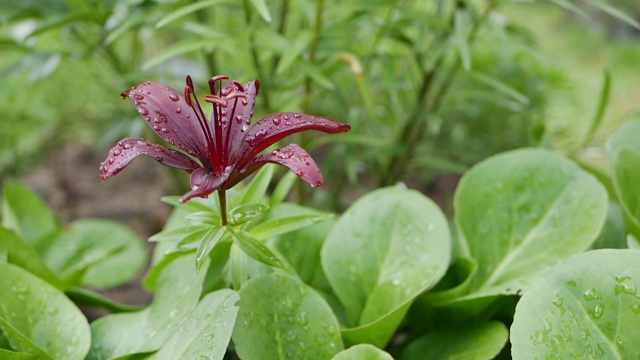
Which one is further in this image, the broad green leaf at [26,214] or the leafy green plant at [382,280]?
the broad green leaf at [26,214]

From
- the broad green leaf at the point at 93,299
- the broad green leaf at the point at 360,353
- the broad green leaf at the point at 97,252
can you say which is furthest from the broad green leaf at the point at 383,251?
the broad green leaf at the point at 97,252

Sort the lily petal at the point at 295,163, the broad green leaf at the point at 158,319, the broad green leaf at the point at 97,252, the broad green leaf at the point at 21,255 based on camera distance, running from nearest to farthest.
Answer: the lily petal at the point at 295,163 < the broad green leaf at the point at 158,319 < the broad green leaf at the point at 21,255 < the broad green leaf at the point at 97,252

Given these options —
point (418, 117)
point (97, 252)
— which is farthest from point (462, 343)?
point (97, 252)

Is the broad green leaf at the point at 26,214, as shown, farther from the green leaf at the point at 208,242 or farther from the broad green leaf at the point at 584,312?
the broad green leaf at the point at 584,312

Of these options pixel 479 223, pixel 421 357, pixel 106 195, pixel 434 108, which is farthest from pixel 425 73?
pixel 106 195

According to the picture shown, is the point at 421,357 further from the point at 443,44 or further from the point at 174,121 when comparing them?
the point at 443,44

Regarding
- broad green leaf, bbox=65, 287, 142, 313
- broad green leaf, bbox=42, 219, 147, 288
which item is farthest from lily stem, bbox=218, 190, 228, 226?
broad green leaf, bbox=42, 219, 147, 288

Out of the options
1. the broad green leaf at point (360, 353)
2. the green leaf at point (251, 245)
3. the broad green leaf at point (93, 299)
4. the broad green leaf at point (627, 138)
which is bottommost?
the broad green leaf at point (93, 299)
